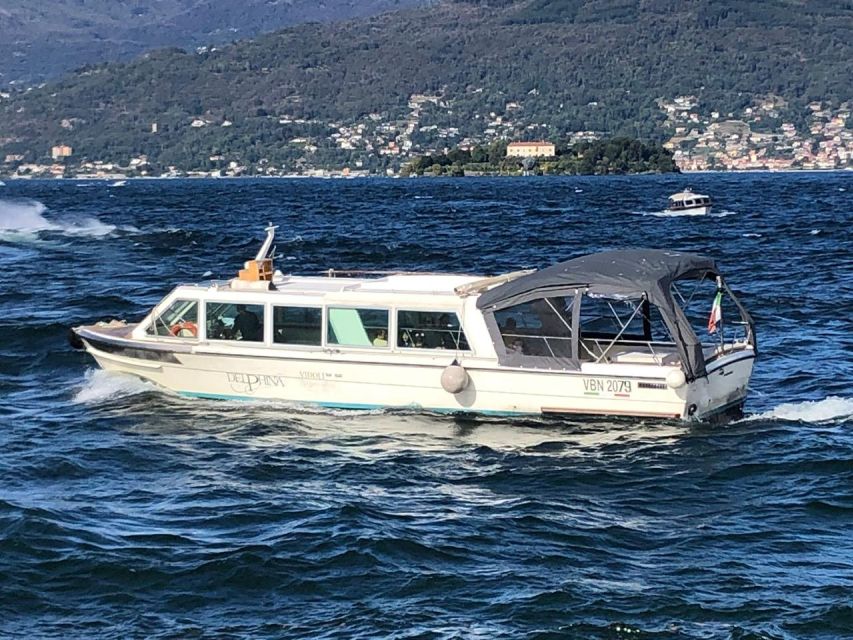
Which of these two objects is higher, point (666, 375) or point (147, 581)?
point (666, 375)

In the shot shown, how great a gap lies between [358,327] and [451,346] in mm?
1642

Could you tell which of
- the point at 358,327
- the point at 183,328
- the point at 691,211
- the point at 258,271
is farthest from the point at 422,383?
the point at 691,211

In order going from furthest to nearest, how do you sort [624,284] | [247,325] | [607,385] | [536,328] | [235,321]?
[235,321] → [247,325] → [536,328] → [624,284] → [607,385]

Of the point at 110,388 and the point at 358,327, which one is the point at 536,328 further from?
the point at 110,388

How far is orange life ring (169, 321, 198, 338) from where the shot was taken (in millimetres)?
26281

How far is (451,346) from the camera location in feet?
81.1

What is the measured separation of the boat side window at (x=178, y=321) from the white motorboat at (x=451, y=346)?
2 cm

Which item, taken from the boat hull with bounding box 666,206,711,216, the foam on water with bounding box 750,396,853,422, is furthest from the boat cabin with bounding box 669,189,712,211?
the foam on water with bounding box 750,396,853,422

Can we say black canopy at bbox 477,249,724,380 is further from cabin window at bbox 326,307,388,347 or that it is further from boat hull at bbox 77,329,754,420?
cabin window at bbox 326,307,388,347

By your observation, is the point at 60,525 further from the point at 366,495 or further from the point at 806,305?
the point at 806,305

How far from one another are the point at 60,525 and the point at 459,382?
7273mm

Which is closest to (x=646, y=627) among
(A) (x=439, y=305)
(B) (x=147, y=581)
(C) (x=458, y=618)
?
(C) (x=458, y=618)

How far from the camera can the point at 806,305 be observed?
40.4m

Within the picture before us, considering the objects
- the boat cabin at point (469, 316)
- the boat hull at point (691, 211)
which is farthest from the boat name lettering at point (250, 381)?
the boat hull at point (691, 211)
